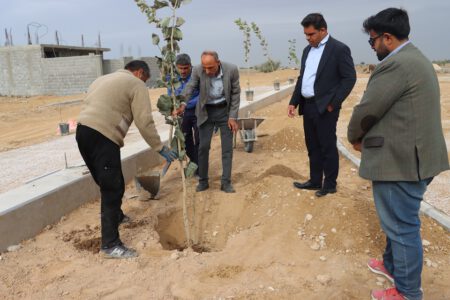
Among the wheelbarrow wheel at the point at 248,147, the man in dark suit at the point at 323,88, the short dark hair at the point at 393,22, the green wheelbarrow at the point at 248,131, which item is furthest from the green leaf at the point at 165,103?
the wheelbarrow wheel at the point at 248,147

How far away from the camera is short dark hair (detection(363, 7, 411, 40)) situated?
7.34ft

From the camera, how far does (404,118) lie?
7.39 ft

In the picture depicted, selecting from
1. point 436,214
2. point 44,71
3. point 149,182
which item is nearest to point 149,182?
point 149,182

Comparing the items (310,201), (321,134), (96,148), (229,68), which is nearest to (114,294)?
(96,148)

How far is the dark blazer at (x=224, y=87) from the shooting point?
4391 millimetres

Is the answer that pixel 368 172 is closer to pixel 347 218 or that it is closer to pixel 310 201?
pixel 347 218

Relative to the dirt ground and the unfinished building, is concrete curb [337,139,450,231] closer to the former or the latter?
the dirt ground

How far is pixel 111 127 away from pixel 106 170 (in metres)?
0.36

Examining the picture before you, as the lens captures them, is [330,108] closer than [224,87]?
Yes

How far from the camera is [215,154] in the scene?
6.66 metres

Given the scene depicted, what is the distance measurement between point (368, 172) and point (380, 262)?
0.92 m

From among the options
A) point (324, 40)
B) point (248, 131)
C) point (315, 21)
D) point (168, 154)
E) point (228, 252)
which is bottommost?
point (228, 252)

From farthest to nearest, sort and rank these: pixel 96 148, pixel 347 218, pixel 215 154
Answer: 1. pixel 215 154
2. pixel 347 218
3. pixel 96 148

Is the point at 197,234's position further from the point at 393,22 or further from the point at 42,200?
the point at 393,22
